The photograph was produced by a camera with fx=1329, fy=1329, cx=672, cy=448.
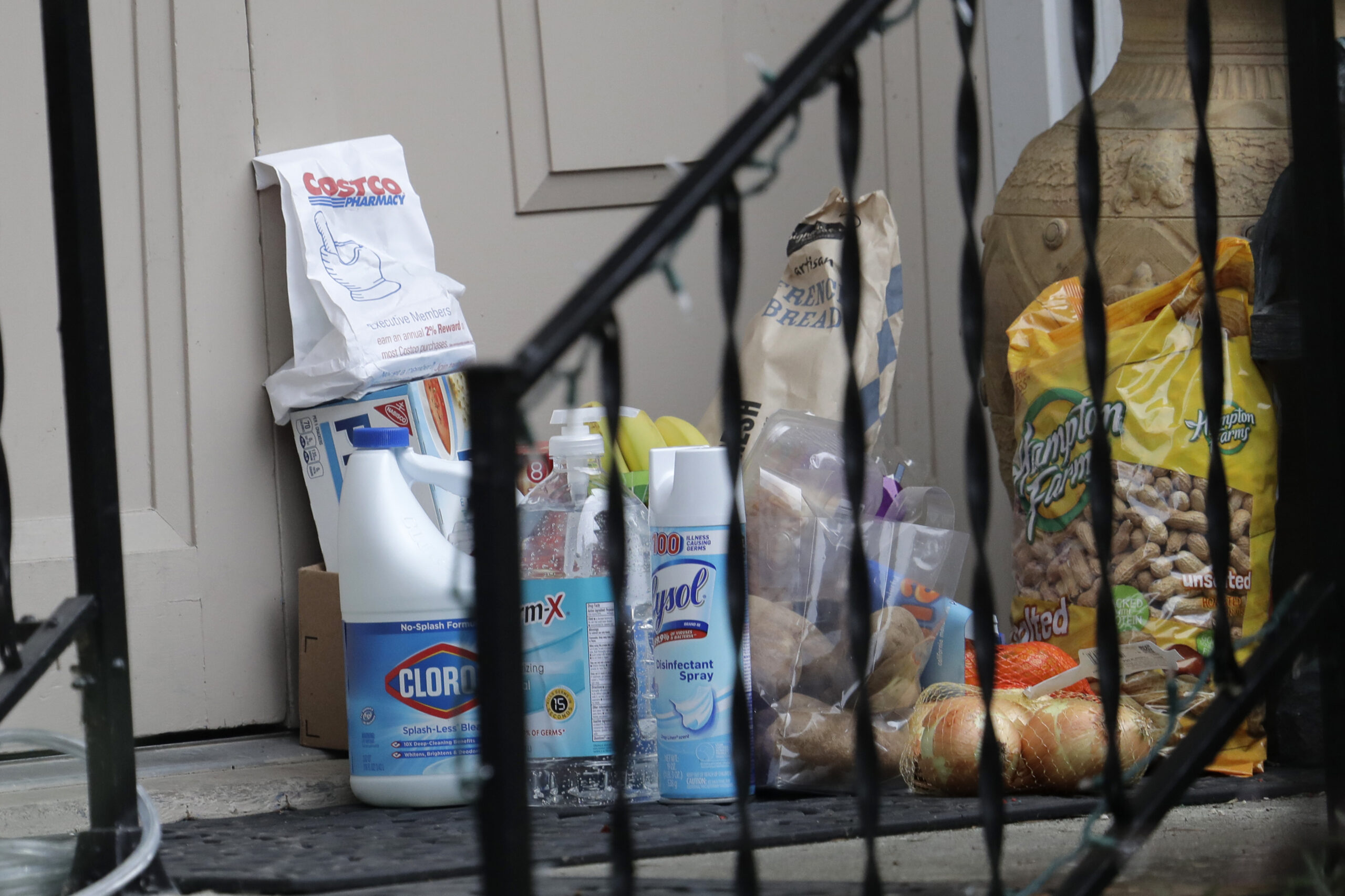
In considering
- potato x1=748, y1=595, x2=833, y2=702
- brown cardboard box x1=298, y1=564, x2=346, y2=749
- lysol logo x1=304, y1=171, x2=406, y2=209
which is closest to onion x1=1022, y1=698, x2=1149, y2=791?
potato x1=748, y1=595, x2=833, y2=702

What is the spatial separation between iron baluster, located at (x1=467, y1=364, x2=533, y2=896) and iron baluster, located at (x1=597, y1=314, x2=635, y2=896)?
79 mm

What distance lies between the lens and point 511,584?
0.63 metres

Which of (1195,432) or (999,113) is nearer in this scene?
(1195,432)

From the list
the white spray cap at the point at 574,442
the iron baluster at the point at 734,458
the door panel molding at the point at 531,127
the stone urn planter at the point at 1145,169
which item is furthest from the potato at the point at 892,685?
the door panel molding at the point at 531,127

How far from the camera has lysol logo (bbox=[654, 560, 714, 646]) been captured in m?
1.29

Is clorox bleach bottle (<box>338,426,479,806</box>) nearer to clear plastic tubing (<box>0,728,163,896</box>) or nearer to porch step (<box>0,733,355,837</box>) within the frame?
porch step (<box>0,733,355,837</box>)

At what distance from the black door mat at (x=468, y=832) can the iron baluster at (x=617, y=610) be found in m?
0.36

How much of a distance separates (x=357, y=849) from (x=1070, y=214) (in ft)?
3.81

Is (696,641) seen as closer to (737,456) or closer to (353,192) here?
(737,456)

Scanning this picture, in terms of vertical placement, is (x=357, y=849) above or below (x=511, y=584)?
below

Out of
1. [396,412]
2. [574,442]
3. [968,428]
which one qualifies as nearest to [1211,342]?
[968,428]

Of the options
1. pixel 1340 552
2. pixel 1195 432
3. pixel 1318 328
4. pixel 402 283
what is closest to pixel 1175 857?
pixel 1340 552

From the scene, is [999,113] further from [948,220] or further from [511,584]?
[511,584]

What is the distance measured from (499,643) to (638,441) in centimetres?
100
